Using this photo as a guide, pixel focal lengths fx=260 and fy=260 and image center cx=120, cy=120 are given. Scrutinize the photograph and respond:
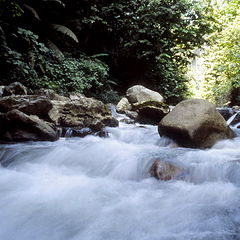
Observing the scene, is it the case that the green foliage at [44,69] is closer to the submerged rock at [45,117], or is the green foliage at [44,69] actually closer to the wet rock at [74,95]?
the wet rock at [74,95]

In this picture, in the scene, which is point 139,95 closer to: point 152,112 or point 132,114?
point 132,114

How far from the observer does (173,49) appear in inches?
537

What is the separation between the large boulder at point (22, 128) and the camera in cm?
510

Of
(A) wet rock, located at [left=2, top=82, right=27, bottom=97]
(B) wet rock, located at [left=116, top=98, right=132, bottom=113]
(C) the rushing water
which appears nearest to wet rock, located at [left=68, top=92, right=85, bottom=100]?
(B) wet rock, located at [left=116, top=98, right=132, bottom=113]

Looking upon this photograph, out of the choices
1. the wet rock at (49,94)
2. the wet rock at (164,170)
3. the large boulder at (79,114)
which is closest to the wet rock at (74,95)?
the wet rock at (49,94)

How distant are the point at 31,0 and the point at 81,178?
8.98 m

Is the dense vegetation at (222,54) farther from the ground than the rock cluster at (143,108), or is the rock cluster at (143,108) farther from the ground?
the dense vegetation at (222,54)

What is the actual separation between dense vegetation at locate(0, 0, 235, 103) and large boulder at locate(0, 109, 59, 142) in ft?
10.4

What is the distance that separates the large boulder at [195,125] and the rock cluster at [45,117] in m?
1.84

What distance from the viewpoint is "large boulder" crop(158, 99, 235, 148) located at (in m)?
4.93

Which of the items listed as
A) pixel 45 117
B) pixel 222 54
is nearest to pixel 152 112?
pixel 45 117

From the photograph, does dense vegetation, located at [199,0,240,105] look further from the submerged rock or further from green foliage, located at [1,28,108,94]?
the submerged rock

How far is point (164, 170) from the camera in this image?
357 cm

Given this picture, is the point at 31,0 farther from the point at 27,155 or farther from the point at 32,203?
the point at 32,203
